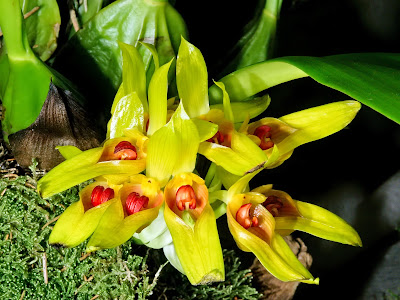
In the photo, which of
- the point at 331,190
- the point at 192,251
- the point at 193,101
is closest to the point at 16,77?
the point at 193,101

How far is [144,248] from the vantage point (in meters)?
0.93

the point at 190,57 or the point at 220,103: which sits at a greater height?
the point at 190,57

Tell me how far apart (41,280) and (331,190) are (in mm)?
1124

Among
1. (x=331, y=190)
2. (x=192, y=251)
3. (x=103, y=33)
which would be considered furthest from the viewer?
(x=331, y=190)

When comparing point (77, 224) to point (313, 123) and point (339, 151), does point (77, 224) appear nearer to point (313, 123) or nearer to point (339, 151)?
point (313, 123)

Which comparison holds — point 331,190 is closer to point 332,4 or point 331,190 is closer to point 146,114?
point 332,4

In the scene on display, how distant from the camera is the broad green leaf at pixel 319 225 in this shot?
0.72 metres

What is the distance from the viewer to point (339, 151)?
1.71 metres

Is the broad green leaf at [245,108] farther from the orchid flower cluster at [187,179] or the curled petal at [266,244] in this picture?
the curled petal at [266,244]

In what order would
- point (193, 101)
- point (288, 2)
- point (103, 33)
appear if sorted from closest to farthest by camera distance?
point (193, 101)
point (103, 33)
point (288, 2)

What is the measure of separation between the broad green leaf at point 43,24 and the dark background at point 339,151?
1.14 ft

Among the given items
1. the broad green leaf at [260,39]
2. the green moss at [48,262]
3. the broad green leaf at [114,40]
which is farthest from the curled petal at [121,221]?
the broad green leaf at [260,39]

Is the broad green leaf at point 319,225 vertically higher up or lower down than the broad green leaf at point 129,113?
lower down

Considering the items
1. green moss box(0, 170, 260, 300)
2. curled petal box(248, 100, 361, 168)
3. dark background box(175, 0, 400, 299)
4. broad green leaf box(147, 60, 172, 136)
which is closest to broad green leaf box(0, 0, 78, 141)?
green moss box(0, 170, 260, 300)
